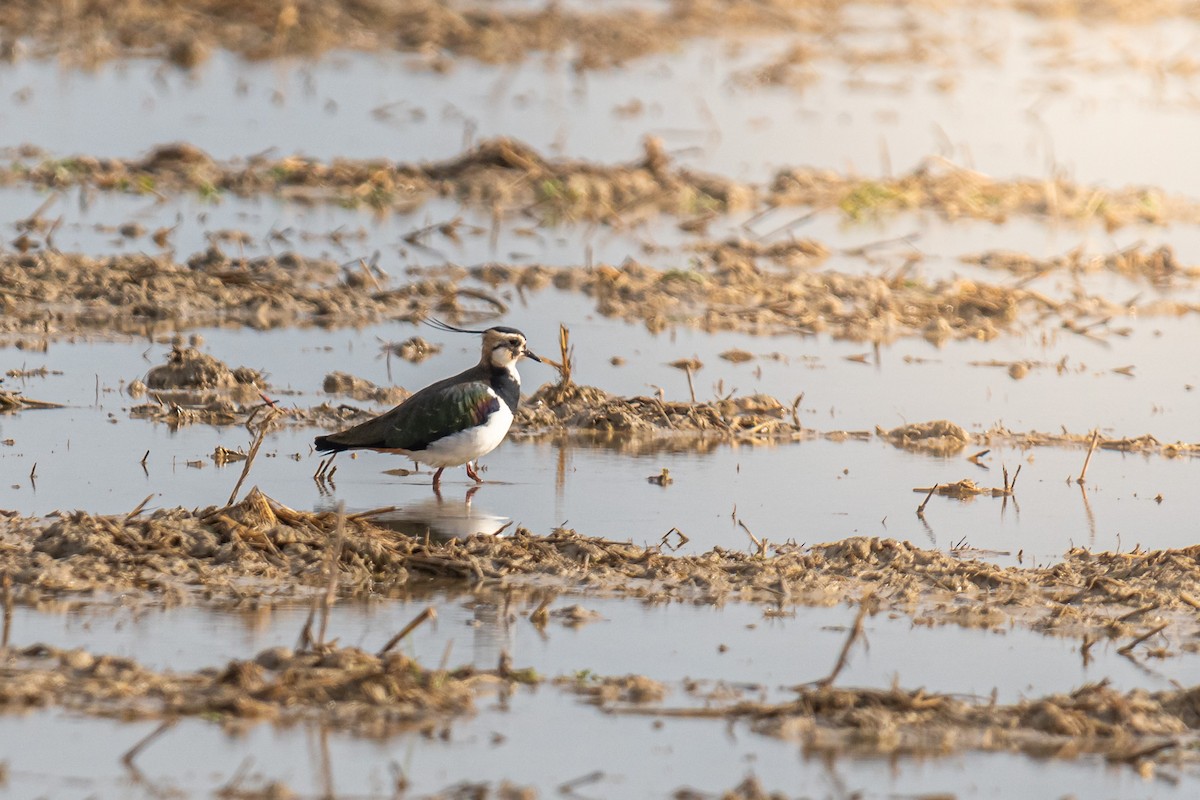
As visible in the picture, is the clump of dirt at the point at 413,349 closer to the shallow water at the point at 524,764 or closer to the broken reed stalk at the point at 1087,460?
the broken reed stalk at the point at 1087,460

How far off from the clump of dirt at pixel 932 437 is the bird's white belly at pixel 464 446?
2.52 meters

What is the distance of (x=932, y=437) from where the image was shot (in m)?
10.3

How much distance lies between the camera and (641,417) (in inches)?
402

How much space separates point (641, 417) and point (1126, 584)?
3433mm

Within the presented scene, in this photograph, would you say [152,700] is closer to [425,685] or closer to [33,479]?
[425,685]

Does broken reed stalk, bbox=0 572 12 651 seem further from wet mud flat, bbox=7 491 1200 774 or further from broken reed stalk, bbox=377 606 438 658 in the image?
broken reed stalk, bbox=377 606 438 658

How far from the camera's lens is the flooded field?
18.5ft

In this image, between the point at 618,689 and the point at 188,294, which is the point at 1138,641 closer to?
the point at 618,689

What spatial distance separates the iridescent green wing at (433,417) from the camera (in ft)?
28.8

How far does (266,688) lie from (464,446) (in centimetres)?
329

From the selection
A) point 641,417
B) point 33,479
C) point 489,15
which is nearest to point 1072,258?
point 641,417

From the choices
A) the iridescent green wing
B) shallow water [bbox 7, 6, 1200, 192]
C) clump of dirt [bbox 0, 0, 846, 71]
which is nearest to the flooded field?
shallow water [bbox 7, 6, 1200, 192]

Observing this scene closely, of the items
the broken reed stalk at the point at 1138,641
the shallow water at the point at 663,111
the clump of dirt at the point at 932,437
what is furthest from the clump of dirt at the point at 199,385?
the shallow water at the point at 663,111

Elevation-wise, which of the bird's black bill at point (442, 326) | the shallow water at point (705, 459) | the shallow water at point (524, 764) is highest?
the bird's black bill at point (442, 326)
